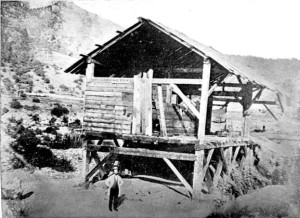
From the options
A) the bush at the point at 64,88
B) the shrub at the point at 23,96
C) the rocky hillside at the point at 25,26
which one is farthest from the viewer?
the bush at the point at 64,88

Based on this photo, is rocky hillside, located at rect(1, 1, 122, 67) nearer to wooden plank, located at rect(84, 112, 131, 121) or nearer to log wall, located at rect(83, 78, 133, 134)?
log wall, located at rect(83, 78, 133, 134)

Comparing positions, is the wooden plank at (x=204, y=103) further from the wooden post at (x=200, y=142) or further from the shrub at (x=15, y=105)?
the shrub at (x=15, y=105)

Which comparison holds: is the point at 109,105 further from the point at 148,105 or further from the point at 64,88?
the point at 64,88

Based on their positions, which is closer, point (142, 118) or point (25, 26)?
point (142, 118)

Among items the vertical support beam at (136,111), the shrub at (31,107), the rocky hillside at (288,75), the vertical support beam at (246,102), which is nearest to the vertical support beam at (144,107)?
the vertical support beam at (136,111)

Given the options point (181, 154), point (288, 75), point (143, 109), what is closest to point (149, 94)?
point (143, 109)

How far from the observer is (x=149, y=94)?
938 cm

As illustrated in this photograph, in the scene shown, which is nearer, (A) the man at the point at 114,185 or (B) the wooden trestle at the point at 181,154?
(A) the man at the point at 114,185

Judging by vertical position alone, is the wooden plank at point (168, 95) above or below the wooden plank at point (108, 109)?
above

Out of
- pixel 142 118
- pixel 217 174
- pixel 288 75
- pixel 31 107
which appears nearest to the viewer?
pixel 142 118

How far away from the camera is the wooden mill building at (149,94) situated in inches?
340

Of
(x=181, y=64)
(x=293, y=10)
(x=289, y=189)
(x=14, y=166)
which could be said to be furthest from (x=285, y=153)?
(x=14, y=166)

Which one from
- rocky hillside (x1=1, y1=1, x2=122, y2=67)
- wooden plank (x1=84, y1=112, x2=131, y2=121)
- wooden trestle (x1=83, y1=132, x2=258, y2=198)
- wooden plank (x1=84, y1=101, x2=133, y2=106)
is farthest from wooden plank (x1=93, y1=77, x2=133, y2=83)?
rocky hillside (x1=1, y1=1, x2=122, y2=67)

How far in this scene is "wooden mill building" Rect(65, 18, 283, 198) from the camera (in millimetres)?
8625
